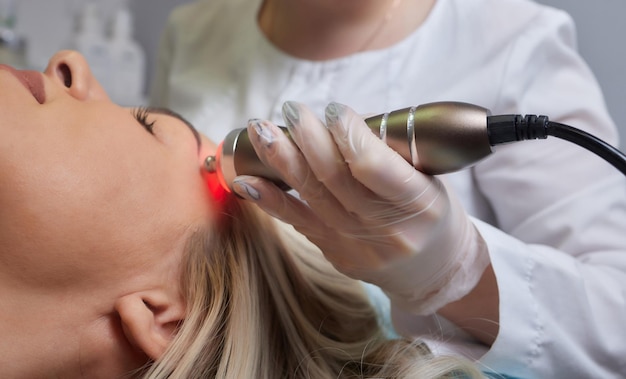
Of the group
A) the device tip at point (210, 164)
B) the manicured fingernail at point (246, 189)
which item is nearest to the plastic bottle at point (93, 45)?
the device tip at point (210, 164)

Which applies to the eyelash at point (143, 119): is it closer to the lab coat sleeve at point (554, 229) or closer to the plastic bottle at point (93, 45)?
the lab coat sleeve at point (554, 229)

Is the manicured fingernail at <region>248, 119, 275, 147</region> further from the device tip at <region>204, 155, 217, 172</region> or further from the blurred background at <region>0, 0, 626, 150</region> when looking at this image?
the blurred background at <region>0, 0, 626, 150</region>

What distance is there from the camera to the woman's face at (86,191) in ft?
2.20

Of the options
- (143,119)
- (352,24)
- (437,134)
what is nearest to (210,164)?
(143,119)

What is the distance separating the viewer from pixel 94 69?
6.42ft

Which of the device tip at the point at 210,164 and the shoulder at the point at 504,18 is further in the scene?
the shoulder at the point at 504,18

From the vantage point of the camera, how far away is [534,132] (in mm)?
566

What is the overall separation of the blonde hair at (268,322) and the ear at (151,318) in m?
0.02

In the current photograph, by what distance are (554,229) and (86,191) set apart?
0.63 m

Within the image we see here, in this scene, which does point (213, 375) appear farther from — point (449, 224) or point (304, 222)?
point (449, 224)

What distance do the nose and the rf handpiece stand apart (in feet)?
1.00

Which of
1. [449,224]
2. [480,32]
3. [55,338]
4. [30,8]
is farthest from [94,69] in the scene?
[449,224]

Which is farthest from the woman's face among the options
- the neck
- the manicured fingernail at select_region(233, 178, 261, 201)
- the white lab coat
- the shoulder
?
the shoulder

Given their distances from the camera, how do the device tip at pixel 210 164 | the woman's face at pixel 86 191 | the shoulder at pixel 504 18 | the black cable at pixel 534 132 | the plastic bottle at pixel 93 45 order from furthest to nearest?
the plastic bottle at pixel 93 45 → the shoulder at pixel 504 18 → the device tip at pixel 210 164 → the woman's face at pixel 86 191 → the black cable at pixel 534 132
